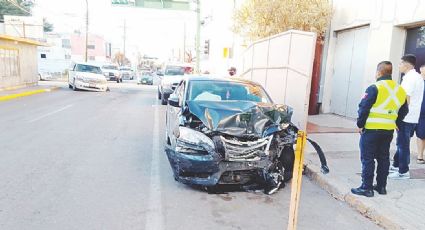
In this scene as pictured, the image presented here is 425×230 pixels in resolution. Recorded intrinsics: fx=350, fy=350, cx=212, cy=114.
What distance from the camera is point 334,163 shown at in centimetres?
637

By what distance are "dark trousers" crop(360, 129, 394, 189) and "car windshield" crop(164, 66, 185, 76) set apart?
48.2ft

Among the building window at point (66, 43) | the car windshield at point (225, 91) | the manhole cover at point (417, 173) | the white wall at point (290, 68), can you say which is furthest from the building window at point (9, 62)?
the building window at point (66, 43)

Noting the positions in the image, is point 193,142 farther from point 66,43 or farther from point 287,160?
point 66,43

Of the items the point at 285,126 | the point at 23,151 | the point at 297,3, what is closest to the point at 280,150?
the point at 285,126

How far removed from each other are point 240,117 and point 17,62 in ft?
66.2

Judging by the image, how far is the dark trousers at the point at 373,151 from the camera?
4.61 meters

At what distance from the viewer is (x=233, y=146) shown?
4.70 metres

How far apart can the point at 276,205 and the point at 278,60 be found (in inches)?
237

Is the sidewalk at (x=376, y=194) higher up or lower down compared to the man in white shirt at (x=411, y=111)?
lower down

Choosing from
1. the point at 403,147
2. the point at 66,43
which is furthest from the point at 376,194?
the point at 66,43

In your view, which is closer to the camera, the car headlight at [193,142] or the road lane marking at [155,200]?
the road lane marking at [155,200]

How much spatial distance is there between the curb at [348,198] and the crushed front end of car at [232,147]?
725mm

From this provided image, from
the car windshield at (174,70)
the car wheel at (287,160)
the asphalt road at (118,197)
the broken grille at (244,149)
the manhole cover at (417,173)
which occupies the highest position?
the car windshield at (174,70)

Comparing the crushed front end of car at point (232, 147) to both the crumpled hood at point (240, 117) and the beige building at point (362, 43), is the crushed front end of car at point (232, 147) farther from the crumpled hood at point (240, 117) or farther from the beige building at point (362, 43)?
the beige building at point (362, 43)
